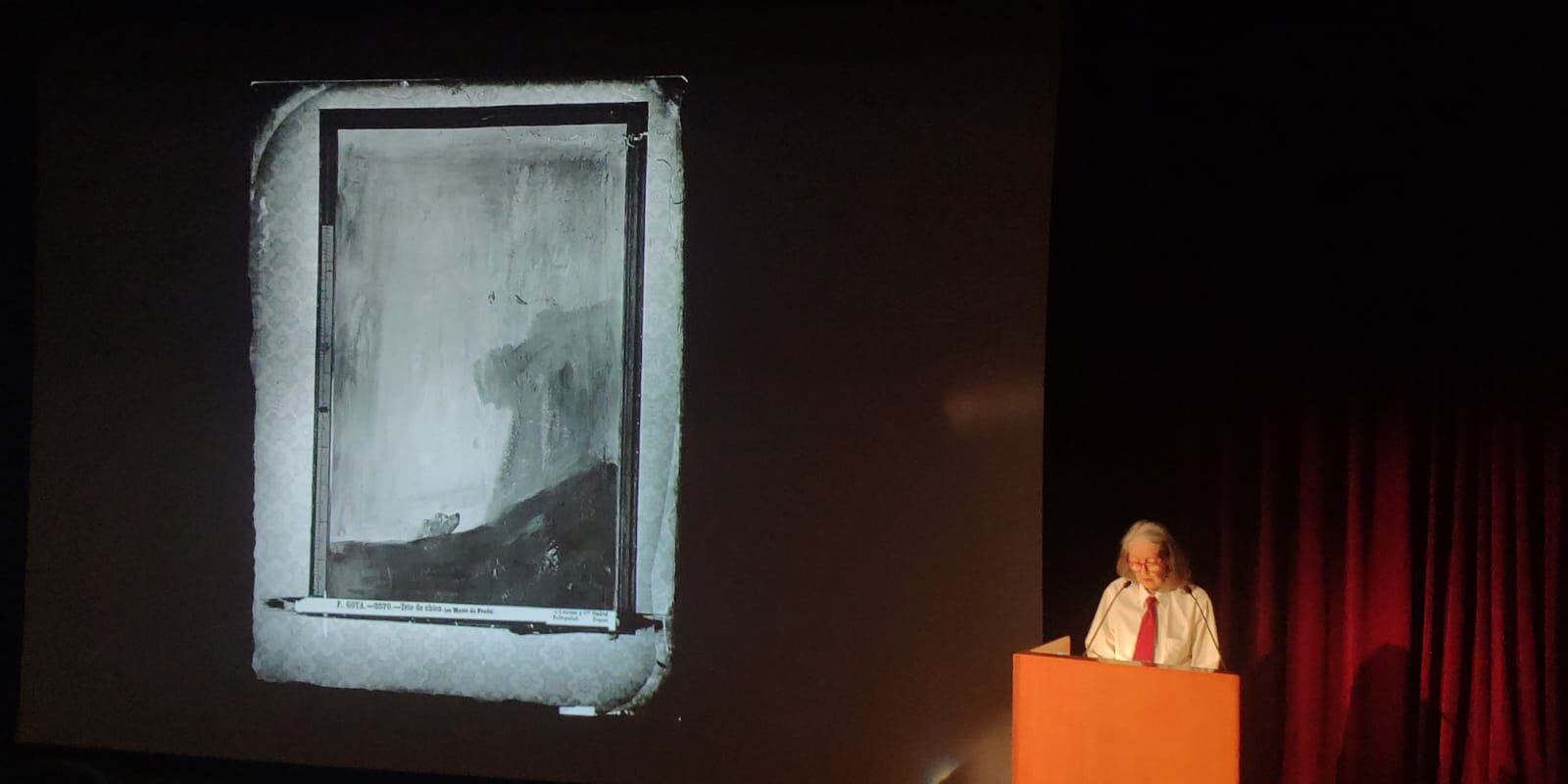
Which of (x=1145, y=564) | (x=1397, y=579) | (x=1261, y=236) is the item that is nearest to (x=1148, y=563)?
(x=1145, y=564)

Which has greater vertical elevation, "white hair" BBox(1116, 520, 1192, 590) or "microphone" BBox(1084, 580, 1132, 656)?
"white hair" BBox(1116, 520, 1192, 590)

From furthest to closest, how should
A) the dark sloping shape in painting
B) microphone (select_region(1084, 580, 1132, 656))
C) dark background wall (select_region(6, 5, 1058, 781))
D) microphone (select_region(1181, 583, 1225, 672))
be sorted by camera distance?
the dark sloping shape in painting, dark background wall (select_region(6, 5, 1058, 781)), microphone (select_region(1084, 580, 1132, 656)), microphone (select_region(1181, 583, 1225, 672))

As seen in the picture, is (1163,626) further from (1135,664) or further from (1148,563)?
(1135,664)

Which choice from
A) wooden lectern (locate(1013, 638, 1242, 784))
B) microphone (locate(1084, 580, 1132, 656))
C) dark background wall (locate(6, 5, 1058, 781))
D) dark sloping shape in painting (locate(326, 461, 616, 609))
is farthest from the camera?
dark sloping shape in painting (locate(326, 461, 616, 609))

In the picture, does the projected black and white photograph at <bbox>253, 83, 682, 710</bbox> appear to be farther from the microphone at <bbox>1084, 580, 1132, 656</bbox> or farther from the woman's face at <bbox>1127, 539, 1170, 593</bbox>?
the woman's face at <bbox>1127, 539, 1170, 593</bbox>

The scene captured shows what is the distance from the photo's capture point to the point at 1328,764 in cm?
303

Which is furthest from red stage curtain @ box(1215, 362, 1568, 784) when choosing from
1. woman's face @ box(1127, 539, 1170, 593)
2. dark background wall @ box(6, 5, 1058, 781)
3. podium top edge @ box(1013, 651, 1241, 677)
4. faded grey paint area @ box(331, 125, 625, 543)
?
faded grey paint area @ box(331, 125, 625, 543)

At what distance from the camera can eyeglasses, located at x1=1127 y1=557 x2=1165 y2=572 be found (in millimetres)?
2838

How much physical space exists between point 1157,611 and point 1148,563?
0.16 metres

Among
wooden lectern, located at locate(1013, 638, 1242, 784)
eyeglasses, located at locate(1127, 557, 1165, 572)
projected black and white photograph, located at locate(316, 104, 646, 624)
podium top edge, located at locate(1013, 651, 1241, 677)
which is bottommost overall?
wooden lectern, located at locate(1013, 638, 1242, 784)

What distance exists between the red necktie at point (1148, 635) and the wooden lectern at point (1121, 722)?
0.58 meters

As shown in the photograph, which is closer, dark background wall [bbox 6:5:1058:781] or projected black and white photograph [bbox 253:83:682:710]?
dark background wall [bbox 6:5:1058:781]

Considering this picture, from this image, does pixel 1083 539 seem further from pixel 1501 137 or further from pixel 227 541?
pixel 227 541

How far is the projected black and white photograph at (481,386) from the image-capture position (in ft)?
11.2
